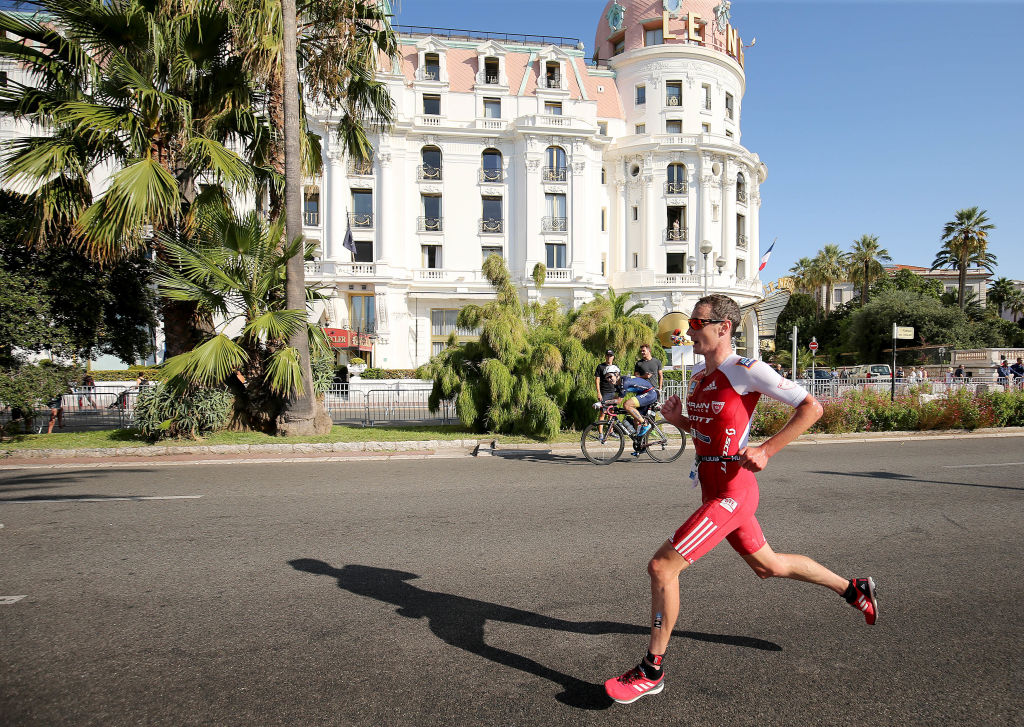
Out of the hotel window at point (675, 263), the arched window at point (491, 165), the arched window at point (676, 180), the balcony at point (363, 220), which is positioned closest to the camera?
the balcony at point (363, 220)

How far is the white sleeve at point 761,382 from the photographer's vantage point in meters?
2.94

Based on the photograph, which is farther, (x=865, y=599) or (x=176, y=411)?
(x=176, y=411)

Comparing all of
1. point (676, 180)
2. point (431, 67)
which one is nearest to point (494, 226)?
point (431, 67)

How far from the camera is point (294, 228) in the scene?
39.7 feet

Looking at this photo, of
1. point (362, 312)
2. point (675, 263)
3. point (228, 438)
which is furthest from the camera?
point (675, 263)

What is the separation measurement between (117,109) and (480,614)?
11.3m

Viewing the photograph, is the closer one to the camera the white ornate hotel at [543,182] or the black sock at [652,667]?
the black sock at [652,667]

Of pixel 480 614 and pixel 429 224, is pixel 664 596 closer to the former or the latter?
pixel 480 614

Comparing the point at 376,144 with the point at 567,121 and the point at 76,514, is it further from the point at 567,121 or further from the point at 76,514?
the point at 76,514

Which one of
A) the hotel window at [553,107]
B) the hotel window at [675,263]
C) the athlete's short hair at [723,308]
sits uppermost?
the hotel window at [553,107]

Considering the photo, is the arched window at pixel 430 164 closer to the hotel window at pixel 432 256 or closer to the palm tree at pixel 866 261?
the hotel window at pixel 432 256

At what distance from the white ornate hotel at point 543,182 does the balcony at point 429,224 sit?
0.40ft

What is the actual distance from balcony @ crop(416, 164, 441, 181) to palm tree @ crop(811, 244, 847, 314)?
4324cm

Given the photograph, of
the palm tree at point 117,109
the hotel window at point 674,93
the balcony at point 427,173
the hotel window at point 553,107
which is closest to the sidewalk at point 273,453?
the palm tree at point 117,109
